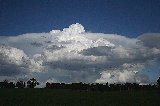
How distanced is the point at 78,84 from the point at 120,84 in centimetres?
3238

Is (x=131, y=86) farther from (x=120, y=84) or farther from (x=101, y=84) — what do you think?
(x=101, y=84)

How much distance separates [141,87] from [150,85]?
22.0 feet

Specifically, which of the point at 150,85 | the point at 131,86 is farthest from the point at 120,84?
the point at 150,85

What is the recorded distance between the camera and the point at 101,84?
18738 cm

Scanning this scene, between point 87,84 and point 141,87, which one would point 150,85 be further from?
point 87,84

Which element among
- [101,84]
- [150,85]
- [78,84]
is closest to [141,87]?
[150,85]

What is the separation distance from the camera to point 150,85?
624 ft

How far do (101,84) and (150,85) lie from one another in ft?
120

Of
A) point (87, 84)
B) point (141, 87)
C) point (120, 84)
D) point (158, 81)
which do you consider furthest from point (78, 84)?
point (158, 81)

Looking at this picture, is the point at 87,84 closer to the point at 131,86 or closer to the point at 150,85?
the point at 131,86

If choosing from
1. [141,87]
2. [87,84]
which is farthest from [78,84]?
[141,87]

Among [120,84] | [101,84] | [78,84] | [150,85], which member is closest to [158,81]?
[150,85]

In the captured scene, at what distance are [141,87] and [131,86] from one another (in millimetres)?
7664

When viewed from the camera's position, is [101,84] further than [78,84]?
No
